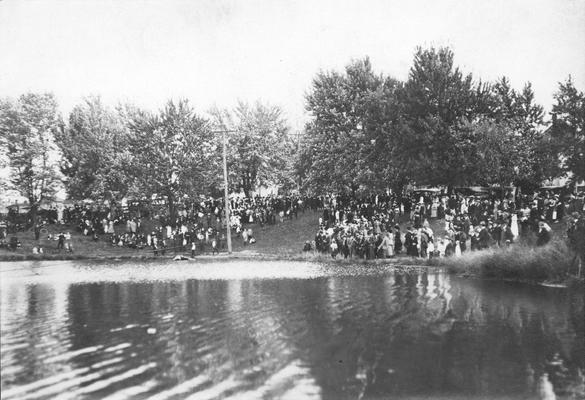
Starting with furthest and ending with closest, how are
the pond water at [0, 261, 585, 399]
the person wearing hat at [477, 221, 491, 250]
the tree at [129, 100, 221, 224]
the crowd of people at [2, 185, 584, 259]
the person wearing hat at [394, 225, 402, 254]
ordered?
the tree at [129, 100, 221, 224] → the person wearing hat at [394, 225, 402, 254] → the crowd of people at [2, 185, 584, 259] → the person wearing hat at [477, 221, 491, 250] → the pond water at [0, 261, 585, 399]

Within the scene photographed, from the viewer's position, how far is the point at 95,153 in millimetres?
63375

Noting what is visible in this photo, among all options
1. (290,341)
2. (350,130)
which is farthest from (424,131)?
(290,341)

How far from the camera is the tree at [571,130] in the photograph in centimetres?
2445

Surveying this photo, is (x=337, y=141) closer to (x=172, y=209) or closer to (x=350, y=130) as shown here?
(x=350, y=130)

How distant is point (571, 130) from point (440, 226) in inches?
463

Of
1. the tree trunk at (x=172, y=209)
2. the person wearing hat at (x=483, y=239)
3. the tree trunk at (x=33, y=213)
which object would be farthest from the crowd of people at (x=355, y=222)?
the tree trunk at (x=33, y=213)

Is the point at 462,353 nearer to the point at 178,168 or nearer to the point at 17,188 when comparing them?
the point at 17,188

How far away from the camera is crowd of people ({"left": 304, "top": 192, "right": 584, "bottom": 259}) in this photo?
30722 mm

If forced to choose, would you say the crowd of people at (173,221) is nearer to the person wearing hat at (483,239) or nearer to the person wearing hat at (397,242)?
the person wearing hat at (397,242)

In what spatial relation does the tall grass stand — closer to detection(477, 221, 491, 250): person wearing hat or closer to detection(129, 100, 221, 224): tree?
detection(477, 221, 491, 250): person wearing hat

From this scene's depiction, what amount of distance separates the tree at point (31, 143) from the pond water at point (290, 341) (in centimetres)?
2406

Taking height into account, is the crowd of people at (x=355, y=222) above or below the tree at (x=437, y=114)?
below

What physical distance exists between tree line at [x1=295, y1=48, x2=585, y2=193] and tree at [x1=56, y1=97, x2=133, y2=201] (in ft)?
65.2

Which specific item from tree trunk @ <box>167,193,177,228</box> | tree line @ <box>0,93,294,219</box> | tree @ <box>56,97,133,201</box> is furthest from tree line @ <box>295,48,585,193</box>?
tree @ <box>56,97,133,201</box>
